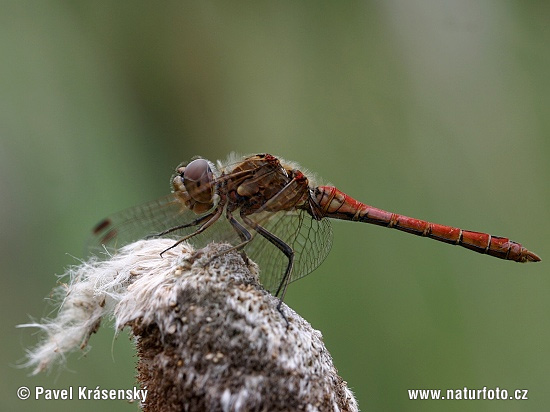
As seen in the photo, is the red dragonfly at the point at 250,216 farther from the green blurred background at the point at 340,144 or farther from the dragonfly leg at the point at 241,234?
the green blurred background at the point at 340,144

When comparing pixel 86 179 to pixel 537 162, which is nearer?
pixel 86 179

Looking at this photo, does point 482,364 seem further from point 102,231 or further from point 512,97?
point 102,231

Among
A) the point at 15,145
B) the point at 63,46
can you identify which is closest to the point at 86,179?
the point at 15,145

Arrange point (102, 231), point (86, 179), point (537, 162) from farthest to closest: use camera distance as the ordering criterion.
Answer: point (537, 162) → point (86, 179) → point (102, 231)

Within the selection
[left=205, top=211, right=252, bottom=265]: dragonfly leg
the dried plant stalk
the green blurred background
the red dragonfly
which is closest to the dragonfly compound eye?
the red dragonfly

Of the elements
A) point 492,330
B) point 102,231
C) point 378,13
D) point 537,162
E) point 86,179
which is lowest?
point 492,330

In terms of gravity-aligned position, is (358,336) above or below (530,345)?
above
